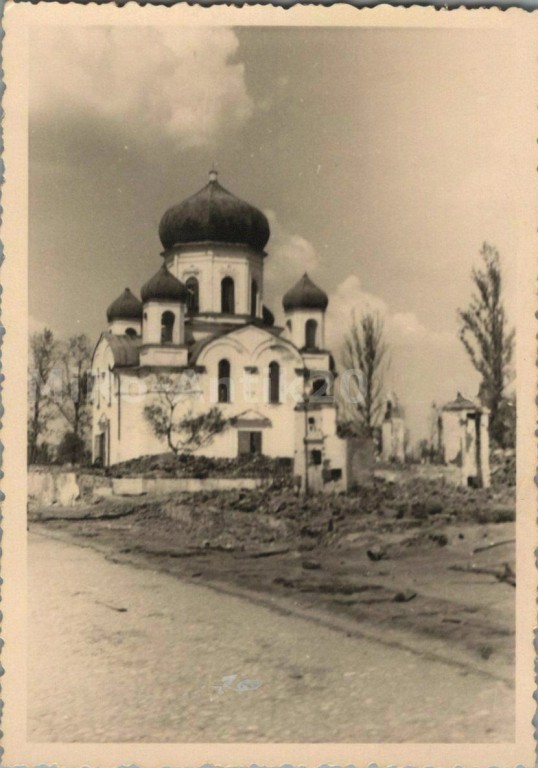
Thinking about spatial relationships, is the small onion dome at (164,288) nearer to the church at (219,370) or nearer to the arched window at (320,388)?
the church at (219,370)

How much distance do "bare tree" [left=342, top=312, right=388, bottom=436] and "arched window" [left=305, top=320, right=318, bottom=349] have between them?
0.83 feet

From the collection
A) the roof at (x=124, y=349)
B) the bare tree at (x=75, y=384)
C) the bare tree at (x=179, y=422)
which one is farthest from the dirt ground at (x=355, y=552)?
the roof at (x=124, y=349)

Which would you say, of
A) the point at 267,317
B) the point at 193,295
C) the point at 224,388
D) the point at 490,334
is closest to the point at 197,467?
the point at 224,388

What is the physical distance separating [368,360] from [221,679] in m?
2.51

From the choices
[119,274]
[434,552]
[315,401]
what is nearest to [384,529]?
[434,552]

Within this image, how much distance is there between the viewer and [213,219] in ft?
23.1

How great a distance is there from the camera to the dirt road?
6023 mm

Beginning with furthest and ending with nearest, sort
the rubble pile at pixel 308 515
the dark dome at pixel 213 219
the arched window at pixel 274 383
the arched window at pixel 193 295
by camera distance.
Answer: the arched window at pixel 193 295 → the arched window at pixel 274 383 → the dark dome at pixel 213 219 → the rubble pile at pixel 308 515

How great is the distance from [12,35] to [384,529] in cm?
448

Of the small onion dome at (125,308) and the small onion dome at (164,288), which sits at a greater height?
the small onion dome at (164,288)

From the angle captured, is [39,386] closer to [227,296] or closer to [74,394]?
[74,394]

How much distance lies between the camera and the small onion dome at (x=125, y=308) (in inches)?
264

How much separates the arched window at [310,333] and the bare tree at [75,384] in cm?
165

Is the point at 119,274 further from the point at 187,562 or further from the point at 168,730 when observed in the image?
the point at 168,730
